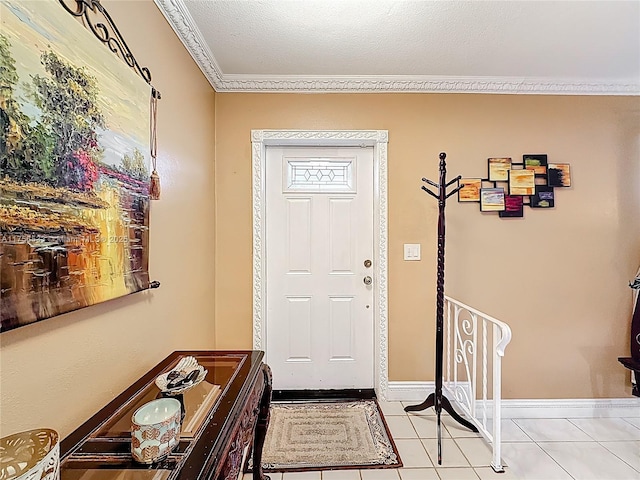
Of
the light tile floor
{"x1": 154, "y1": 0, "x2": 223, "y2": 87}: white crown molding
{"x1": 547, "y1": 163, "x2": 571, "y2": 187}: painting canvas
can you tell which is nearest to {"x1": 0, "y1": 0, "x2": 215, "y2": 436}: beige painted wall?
{"x1": 154, "y1": 0, "x2": 223, "y2": 87}: white crown molding

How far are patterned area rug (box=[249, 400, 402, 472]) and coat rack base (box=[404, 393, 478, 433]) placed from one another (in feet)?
0.87

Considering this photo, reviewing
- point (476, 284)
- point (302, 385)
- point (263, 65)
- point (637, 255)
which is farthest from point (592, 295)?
point (263, 65)

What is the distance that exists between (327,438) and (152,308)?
1386 millimetres

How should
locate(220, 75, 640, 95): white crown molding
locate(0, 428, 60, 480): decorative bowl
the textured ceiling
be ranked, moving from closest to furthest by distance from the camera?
1. locate(0, 428, 60, 480): decorative bowl
2. the textured ceiling
3. locate(220, 75, 640, 95): white crown molding

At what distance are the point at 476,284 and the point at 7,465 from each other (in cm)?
269

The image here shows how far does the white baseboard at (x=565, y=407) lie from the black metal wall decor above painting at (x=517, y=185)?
1.44 m

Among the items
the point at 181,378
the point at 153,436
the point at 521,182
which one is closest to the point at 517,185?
the point at 521,182

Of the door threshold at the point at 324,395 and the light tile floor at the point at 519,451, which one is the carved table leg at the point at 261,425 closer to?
the light tile floor at the point at 519,451

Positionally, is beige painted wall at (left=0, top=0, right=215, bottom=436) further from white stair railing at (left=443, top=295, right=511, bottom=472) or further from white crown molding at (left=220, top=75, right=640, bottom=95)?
white stair railing at (left=443, top=295, right=511, bottom=472)

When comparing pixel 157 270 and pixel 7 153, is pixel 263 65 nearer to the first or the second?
pixel 157 270

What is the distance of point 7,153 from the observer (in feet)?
2.65

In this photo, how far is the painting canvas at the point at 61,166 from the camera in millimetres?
820

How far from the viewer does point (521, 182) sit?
2.63 meters

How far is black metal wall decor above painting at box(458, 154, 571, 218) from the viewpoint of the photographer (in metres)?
2.62
